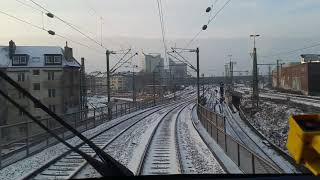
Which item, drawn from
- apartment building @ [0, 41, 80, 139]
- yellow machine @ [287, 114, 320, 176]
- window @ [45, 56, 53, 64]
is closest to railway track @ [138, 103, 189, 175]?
apartment building @ [0, 41, 80, 139]

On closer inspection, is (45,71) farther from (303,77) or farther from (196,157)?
(303,77)

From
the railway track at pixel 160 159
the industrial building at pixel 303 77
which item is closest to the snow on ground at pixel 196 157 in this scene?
the railway track at pixel 160 159

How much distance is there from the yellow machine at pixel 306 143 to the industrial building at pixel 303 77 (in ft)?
236

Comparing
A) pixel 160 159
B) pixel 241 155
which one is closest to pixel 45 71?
pixel 160 159

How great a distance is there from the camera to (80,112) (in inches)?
1062

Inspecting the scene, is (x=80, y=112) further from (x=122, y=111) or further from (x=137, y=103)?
(x=137, y=103)

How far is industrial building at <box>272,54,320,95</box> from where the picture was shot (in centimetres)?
7269

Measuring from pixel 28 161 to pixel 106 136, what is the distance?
10611 mm

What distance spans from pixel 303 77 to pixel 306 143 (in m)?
77.1

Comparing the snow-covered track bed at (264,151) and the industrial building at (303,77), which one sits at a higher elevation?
the industrial building at (303,77)

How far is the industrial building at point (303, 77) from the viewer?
72.7 m

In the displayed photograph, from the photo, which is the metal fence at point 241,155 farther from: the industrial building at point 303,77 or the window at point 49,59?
the industrial building at point 303,77

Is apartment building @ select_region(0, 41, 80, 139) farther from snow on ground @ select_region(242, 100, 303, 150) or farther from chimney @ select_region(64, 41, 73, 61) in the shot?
snow on ground @ select_region(242, 100, 303, 150)

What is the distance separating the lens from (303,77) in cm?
7681
